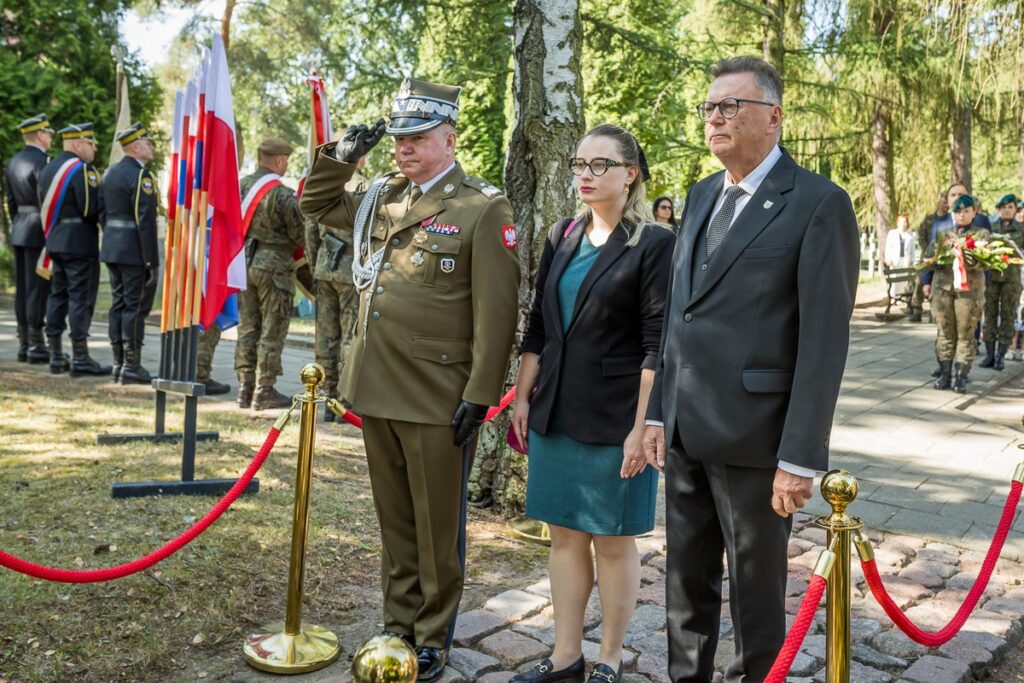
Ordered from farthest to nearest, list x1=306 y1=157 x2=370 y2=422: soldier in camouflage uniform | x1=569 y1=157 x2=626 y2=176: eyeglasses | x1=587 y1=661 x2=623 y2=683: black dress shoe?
1. x1=306 y1=157 x2=370 y2=422: soldier in camouflage uniform
2. x1=587 y1=661 x2=623 y2=683: black dress shoe
3. x1=569 y1=157 x2=626 y2=176: eyeglasses

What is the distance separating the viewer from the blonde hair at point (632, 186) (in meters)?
3.45

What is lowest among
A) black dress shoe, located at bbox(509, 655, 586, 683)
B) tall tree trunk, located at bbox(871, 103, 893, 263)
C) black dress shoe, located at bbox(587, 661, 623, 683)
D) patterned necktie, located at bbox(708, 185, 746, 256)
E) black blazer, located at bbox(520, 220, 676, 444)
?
black dress shoe, located at bbox(509, 655, 586, 683)

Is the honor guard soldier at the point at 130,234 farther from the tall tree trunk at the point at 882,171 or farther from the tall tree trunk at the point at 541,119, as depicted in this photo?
the tall tree trunk at the point at 882,171

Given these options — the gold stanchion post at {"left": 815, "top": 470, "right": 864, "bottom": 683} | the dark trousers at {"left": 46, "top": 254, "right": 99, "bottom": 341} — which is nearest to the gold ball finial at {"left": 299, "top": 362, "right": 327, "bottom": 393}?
the gold stanchion post at {"left": 815, "top": 470, "right": 864, "bottom": 683}

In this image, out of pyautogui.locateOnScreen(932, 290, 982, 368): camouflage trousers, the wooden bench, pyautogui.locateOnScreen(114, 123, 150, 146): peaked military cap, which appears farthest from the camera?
the wooden bench

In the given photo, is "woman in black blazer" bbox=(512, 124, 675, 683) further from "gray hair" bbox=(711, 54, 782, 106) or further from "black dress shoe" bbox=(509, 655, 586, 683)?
"gray hair" bbox=(711, 54, 782, 106)

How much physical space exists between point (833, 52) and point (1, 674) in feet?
47.5

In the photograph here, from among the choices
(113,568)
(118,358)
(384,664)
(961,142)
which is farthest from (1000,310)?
(384,664)

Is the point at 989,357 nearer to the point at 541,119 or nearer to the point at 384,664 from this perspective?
the point at 541,119

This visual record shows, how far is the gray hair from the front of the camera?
287cm

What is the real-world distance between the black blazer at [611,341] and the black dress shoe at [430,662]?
3.08 feet

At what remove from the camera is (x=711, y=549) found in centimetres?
316

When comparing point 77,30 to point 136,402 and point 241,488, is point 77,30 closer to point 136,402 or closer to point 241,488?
point 136,402

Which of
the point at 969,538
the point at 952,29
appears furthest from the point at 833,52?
the point at 969,538
